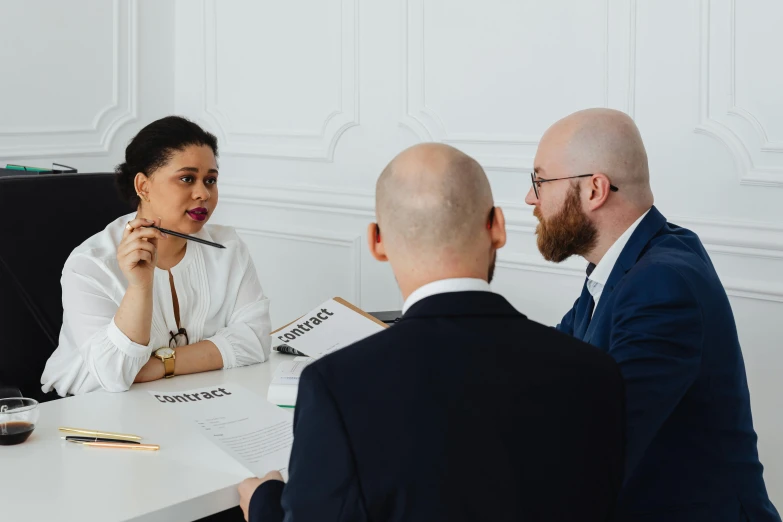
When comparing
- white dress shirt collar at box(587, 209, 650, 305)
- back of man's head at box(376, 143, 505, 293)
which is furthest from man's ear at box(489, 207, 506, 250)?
white dress shirt collar at box(587, 209, 650, 305)

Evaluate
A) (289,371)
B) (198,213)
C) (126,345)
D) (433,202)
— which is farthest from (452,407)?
(198,213)

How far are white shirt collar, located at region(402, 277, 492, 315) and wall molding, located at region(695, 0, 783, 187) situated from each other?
5.48 feet

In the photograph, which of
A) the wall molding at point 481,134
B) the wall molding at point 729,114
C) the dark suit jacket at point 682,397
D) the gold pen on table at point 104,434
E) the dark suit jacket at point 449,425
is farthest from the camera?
the wall molding at point 481,134

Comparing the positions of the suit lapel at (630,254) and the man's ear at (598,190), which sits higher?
the man's ear at (598,190)

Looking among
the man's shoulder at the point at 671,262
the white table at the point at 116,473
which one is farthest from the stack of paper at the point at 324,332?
the man's shoulder at the point at 671,262

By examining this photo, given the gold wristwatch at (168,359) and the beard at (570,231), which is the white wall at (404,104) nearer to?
the beard at (570,231)

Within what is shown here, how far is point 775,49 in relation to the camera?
245cm

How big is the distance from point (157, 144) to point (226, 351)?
1.98ft

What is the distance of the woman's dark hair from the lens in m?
2.33

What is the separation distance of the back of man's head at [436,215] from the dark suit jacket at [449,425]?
62mm

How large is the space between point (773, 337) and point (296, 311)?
6.66 feet

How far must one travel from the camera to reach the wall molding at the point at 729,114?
2484mm

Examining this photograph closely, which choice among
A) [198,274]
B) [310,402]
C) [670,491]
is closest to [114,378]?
[198,274]

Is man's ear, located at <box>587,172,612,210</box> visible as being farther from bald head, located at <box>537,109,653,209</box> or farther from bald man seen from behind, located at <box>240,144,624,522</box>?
bald man seen from behind, located at <box>240,144,624,522</box>
